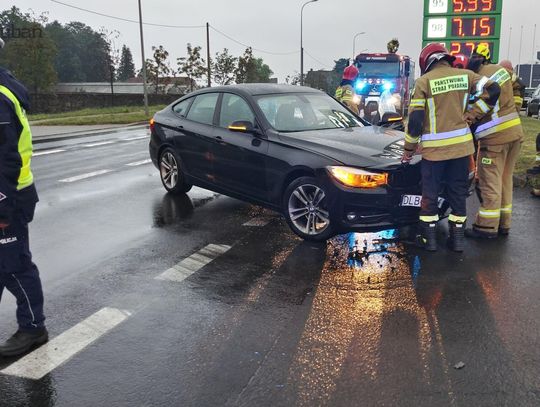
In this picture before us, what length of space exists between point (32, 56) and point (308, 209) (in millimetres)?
59429

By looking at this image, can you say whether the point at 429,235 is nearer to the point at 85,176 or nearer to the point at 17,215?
the point at 17,215

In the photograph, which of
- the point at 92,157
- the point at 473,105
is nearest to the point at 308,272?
the point at 473,105

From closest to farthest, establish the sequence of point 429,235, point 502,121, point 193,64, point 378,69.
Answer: point 429,235 → point 502,121 → point 378,69 → point 193,64

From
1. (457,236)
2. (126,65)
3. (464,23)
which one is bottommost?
(457,236)

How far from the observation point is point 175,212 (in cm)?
700

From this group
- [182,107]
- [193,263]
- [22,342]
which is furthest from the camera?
[182,107]

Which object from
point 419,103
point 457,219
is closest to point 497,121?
point 419,103

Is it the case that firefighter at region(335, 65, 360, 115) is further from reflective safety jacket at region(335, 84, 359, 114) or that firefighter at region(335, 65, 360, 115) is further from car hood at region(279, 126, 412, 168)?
car hood at region(279, 126, 412, 168)

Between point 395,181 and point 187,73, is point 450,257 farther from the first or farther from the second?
point 187,73

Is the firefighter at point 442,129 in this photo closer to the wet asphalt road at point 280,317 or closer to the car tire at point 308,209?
the wet asphalt road at point 280,317

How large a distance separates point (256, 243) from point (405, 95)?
2206 centimetres

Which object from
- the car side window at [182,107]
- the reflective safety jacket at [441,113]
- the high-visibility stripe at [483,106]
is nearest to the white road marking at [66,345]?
the reflective safety jacket at [441,113]

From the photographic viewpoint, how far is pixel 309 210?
5.46m

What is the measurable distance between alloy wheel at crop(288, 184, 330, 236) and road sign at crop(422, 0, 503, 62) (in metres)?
11.4
